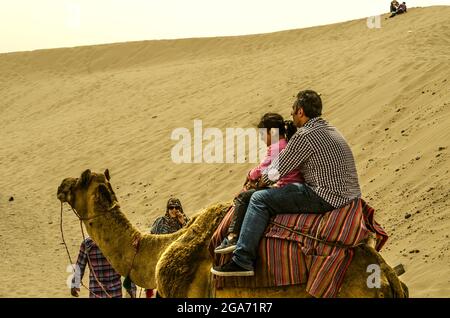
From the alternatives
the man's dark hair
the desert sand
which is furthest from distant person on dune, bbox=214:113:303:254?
the desert sand

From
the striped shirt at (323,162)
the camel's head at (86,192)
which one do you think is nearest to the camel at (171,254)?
the camel's head at (86,192)

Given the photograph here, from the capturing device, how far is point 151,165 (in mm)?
20500

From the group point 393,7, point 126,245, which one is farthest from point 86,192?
point 393,7

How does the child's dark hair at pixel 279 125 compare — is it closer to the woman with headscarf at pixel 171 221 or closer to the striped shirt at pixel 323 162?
the striped shirt at pixel 323 162

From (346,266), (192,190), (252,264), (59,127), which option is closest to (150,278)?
(252,264)

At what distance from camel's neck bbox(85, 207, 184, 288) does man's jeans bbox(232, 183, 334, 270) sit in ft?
3.27

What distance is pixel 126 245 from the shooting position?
6.31 meters

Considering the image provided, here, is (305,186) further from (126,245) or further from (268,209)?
(126,245)

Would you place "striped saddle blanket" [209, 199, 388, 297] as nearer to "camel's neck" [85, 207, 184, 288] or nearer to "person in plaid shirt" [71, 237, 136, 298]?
"camel's neck" [85, 207, 184, 288]

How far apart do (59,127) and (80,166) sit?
662 centimetres

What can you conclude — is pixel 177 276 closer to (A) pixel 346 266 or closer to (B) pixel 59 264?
(A) pixel 346 266

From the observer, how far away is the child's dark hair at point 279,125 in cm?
548

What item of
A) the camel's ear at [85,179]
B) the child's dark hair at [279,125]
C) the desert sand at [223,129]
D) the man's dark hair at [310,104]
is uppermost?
the man's dark hair at [310,104]

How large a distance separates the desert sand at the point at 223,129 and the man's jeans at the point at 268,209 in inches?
159
